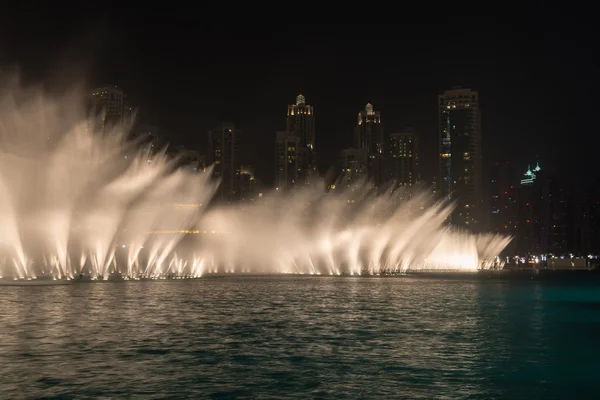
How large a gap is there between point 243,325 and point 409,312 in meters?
12.5

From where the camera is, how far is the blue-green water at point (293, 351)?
1858cm

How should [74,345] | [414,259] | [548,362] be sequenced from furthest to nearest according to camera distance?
[414,259] < [74,345] < [548,362]

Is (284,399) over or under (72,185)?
under

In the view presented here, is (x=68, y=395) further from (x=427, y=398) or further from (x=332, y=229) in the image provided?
(x=332, y=229)

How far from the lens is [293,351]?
995 inches

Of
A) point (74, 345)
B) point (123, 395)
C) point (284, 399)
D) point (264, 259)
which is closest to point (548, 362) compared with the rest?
point (284, 399)

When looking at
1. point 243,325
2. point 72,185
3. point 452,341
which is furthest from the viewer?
point 72,185

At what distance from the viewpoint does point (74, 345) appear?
2603 centimetres

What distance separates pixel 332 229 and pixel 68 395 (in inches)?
5291

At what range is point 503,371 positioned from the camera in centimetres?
2147

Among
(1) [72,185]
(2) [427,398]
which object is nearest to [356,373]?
(2) [427,398]

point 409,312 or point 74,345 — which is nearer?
point 74,345

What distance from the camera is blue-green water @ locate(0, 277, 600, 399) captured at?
1858cm

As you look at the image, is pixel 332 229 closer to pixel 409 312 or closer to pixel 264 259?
pixel 264 259
